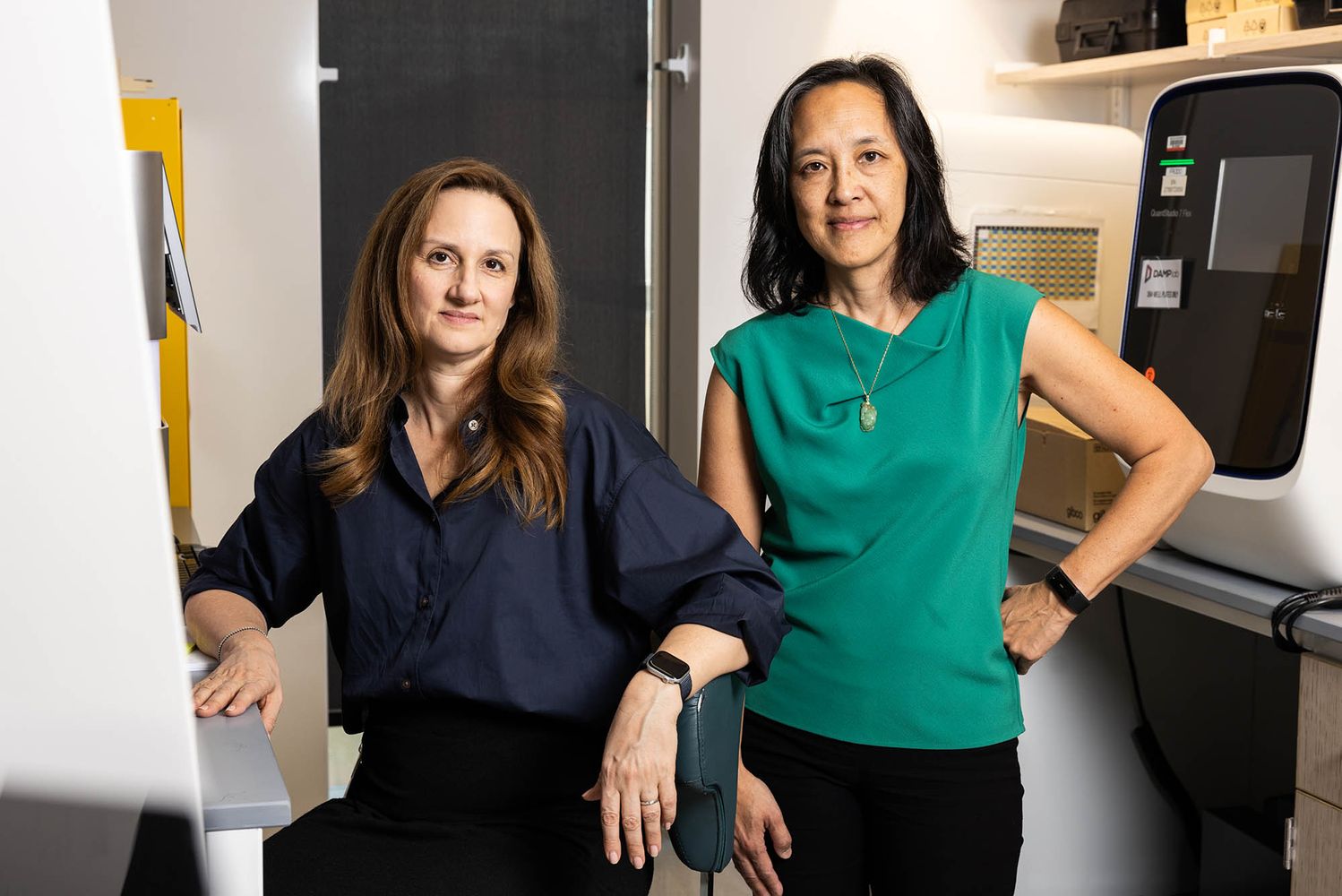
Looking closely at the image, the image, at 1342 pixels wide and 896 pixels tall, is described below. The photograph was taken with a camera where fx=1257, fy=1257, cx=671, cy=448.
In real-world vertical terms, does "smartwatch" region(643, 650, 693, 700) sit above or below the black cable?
above

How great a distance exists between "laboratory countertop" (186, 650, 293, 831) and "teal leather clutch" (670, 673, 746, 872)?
41 centimetres

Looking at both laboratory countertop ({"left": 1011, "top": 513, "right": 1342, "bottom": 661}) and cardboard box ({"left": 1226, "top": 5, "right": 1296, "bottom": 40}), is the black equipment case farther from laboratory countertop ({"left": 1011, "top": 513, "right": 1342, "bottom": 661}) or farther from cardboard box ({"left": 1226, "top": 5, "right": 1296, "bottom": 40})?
laboratory countertop ({"left": 1011, "top": 513, "right": 1342, "bottom": 661})

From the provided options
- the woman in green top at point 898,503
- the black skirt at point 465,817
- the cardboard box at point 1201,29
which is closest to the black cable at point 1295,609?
the woman in green top at point 898,503

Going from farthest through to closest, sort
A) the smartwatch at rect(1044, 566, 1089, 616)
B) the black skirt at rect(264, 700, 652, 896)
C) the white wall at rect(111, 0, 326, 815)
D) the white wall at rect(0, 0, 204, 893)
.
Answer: the white wall at rect(111, 0, 326, 815) < the smartwatch at rect(1044, 566, 1089, 616) < the black skirt at rect(264, 700, 652, 896) < the white wall at rect(0, 0, 204, 893)

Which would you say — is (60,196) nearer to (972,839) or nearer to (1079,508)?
(972,839)

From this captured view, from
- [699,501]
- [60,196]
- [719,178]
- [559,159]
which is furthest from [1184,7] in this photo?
[60,196]

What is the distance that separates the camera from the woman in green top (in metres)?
1.46

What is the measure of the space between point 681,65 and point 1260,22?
1.29 m

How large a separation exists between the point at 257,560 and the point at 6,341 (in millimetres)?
1328

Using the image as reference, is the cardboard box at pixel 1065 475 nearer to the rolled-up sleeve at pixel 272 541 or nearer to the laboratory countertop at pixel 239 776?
the rolled-up sleeve at pixel 272 541

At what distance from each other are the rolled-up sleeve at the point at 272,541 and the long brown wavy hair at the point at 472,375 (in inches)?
2.8

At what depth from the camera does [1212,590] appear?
176 centimetres

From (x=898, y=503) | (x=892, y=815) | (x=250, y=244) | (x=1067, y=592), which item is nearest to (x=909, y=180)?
(x=898, y=503)

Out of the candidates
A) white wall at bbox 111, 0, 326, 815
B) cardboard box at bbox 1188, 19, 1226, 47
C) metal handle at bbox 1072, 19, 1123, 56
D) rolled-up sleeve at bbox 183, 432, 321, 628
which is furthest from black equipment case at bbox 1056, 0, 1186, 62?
rolled-up sleeve at bbox 183, 432, 321, 628
